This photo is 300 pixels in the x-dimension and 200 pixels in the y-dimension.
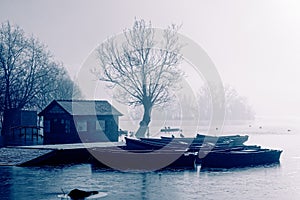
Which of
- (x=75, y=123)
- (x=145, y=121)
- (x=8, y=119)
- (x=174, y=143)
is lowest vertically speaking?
(x=174, y=143)

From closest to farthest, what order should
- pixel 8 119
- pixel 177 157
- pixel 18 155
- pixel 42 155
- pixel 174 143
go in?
1. pixel 42 155
2. pixel 177 157
3. pixel 18 155
4. pixel 174 143
5. pixel 8 119

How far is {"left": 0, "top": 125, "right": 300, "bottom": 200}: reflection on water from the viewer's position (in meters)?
26.6

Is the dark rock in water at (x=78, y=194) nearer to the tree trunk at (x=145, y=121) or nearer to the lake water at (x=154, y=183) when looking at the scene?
the lake water at (x=154, y=183)

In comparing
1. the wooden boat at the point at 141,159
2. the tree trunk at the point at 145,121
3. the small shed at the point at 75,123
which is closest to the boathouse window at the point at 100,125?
the small shed at the point at 75,123

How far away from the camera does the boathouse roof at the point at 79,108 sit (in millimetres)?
53406

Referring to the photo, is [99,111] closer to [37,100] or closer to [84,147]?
[84,147]

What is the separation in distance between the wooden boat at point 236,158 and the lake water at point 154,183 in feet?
7.32

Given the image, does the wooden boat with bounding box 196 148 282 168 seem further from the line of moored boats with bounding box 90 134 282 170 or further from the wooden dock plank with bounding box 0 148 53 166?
the wooden dock plank with bounding box 0 148 53 166

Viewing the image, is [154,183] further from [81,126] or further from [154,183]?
[81,126]

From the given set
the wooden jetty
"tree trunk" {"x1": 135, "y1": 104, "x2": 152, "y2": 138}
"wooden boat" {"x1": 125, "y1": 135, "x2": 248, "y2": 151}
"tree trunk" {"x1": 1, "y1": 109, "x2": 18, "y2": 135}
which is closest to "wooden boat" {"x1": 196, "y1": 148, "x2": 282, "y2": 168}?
"wooden boat" {"x1": 125, "y1": 135, "x2": 248, "y2": 151}

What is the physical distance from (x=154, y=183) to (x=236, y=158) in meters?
13.1

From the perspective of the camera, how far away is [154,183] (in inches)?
1211

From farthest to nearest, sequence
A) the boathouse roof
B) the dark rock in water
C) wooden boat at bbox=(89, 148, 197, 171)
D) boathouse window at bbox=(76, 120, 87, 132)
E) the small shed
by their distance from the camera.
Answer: the boathouse roof < boathouse window at bbox=(76, 120, 87, 132) < the small shed < wooden boat at bbox=(89, 148, 197, 171) < the dark rock in water

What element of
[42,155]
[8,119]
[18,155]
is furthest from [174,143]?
[8,119]
